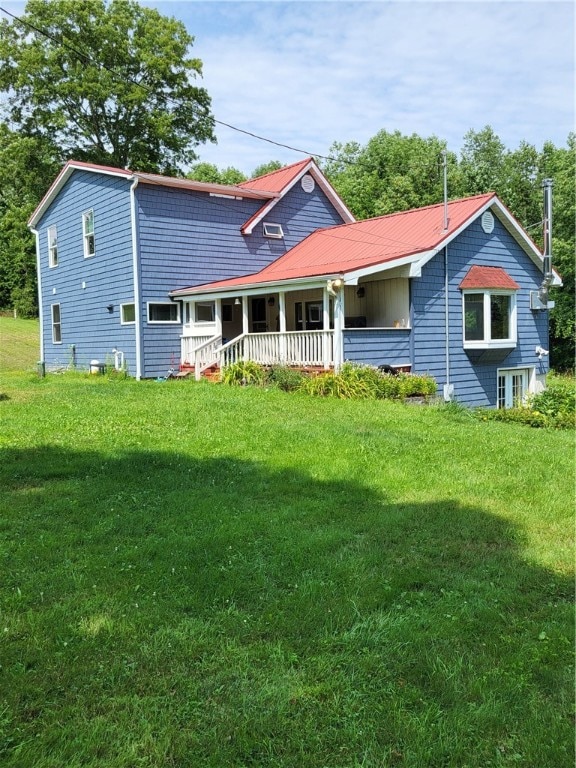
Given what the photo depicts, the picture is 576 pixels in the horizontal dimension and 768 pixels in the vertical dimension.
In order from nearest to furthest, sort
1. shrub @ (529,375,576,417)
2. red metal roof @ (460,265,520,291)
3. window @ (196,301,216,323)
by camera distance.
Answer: shrub @ (529,375,576,417) → red metal roof @ (460,265,520,291) → window @ (196,301,216,323)

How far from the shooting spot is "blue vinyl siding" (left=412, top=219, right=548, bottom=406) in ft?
50.4

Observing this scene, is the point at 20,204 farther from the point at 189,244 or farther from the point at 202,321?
the point at 202,321

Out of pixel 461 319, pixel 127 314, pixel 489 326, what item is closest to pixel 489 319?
pixel 489 326

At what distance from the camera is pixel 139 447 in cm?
760

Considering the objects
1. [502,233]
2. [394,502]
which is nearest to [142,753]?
[394,502]

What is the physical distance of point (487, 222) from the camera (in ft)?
54.7

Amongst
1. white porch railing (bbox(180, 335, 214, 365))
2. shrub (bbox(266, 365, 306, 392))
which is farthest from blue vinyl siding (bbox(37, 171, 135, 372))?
shrub (bbox(266, 365, 306, 392))

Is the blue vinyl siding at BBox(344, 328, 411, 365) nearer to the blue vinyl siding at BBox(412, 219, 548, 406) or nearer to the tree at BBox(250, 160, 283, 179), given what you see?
Answer: the blue vinyl siding at BBox(412, 219, 548, 406)

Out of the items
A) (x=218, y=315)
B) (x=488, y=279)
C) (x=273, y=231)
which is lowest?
(x=218, y=315)

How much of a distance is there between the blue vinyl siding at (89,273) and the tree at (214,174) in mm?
27299

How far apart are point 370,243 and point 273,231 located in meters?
4.18

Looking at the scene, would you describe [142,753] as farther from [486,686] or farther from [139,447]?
[139,447]


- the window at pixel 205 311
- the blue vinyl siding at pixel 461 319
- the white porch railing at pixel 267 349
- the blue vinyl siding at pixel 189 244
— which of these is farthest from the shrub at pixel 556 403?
the blue vinyl siding at pixel 189 244

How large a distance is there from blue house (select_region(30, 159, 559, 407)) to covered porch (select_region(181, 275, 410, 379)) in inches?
1.6
